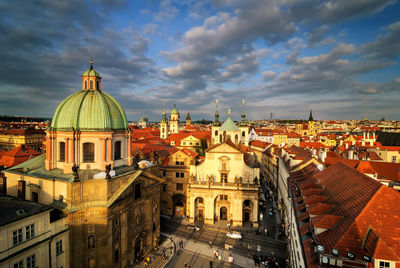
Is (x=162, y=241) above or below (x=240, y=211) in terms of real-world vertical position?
below

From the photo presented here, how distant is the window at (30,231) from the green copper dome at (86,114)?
38.5 feet

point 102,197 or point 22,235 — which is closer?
point 22,235

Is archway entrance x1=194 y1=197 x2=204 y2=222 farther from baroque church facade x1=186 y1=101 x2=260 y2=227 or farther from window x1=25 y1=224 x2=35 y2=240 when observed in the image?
window x1=25 y1=224 x2=35 y2=240

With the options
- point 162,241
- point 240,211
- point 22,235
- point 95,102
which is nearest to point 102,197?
point 22,235

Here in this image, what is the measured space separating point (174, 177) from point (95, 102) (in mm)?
23137

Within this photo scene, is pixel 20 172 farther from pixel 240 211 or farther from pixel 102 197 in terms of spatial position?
Result: pixel 240 211

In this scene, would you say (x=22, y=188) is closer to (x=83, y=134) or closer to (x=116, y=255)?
(x=83, y=134)

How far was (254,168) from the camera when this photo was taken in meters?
43.1

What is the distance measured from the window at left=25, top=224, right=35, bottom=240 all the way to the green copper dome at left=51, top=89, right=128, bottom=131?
38.5 feet

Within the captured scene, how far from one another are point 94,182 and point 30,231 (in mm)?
6890

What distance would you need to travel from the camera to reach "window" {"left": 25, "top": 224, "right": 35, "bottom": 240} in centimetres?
2094

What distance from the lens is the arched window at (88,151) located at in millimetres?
29348

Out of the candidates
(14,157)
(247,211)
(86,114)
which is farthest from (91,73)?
(247,211)

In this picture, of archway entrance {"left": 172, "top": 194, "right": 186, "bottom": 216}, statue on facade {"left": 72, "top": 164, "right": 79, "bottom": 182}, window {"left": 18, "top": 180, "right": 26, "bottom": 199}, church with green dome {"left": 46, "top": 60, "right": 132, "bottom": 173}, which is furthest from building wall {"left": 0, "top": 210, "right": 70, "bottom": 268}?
archway entrance {"left": 172, "top": 194, "right": 186, "bottom": 216}
